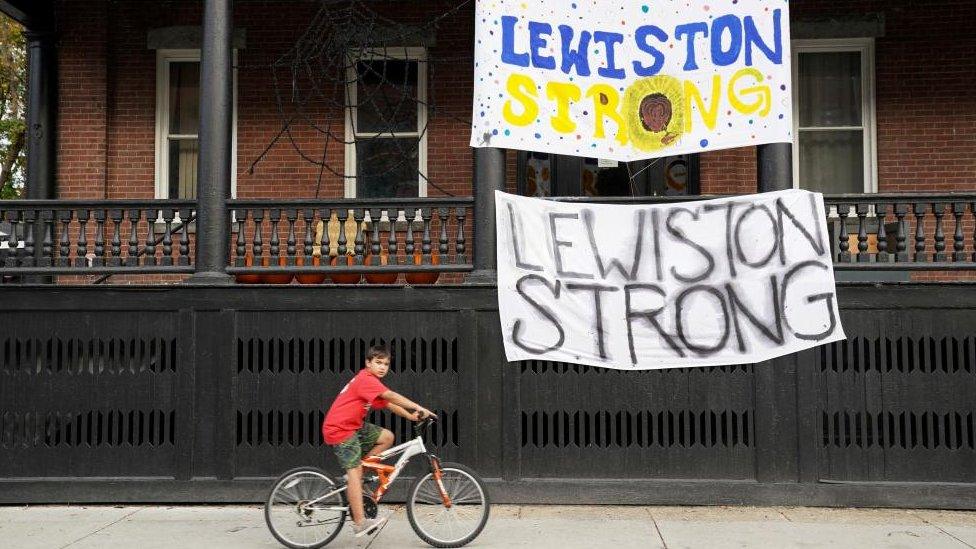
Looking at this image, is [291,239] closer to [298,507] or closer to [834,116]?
[298,507]

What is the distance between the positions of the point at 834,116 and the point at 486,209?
521 centimetres

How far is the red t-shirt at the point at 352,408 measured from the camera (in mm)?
6664

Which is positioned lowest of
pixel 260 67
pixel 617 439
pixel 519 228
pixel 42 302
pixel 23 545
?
pixel 23 545

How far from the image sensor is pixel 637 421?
834cm

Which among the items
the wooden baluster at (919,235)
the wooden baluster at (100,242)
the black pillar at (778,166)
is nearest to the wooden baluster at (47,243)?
the wooden baluster at (100,242)

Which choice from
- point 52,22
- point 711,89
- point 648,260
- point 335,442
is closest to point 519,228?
point 648,260

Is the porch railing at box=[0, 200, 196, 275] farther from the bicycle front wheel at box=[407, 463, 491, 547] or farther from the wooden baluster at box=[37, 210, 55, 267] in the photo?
the bicycle front wheel at box=[407, 463, 491, 547]

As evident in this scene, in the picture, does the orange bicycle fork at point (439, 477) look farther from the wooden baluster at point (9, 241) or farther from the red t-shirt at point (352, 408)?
the wooden baluster at point (9, 241)

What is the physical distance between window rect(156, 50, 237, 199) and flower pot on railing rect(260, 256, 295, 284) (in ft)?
10.1

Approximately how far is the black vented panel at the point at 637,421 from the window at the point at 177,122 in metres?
5.69

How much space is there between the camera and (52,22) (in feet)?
38.1

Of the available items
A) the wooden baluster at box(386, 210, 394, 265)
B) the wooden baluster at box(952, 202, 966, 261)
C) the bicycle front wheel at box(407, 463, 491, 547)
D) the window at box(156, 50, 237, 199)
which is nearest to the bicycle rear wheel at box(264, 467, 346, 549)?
the bicycle front wheel at box(407, 463, 491, 547)

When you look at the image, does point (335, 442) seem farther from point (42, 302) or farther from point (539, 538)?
point (42, 302)

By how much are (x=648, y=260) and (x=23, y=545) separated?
216 inches
